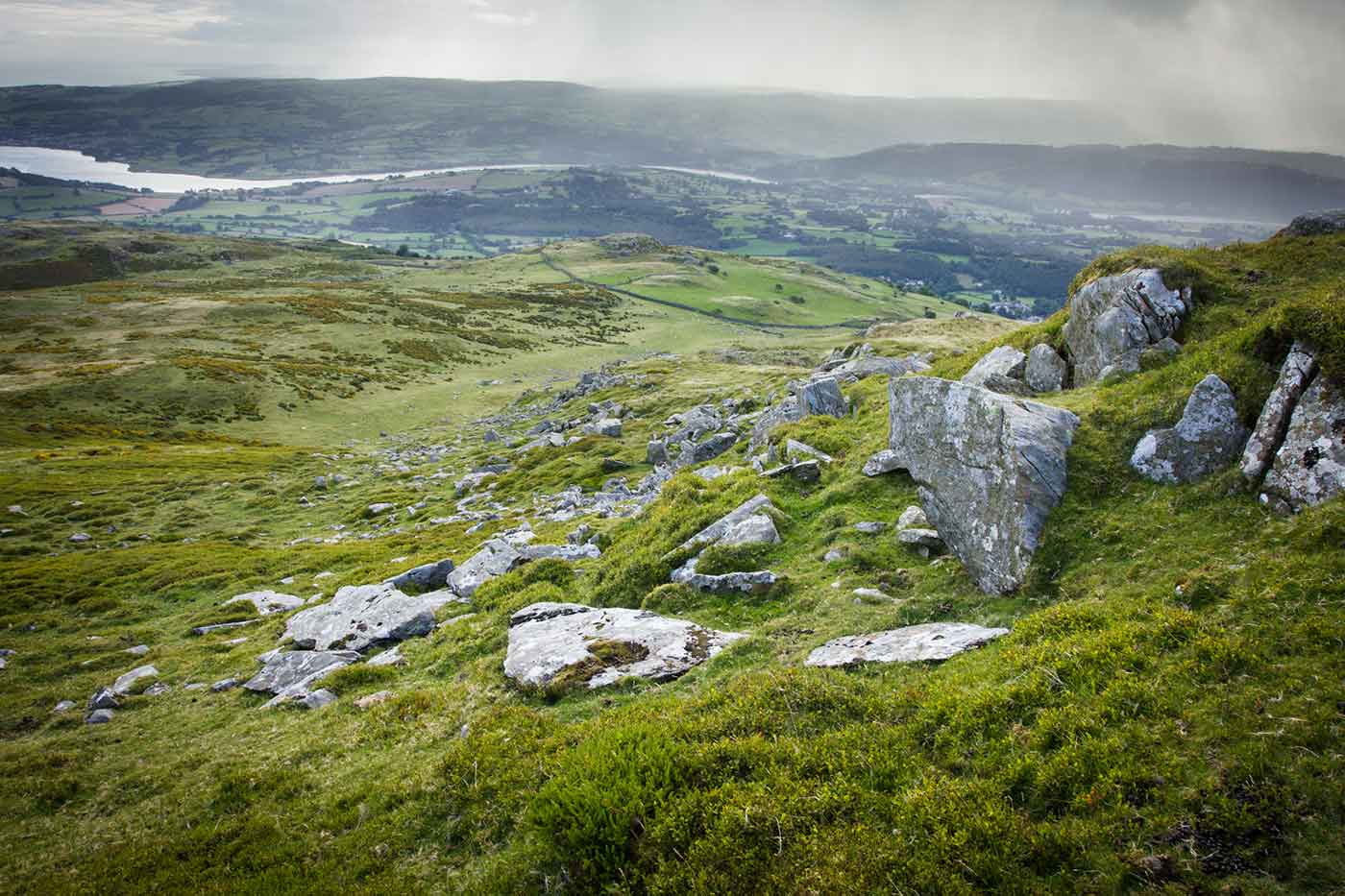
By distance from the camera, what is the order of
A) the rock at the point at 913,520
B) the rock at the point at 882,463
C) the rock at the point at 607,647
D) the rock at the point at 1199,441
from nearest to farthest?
the rock at the point at 1199,441
the rock at the point at 607,647
the rock at the point at 913,520
the rock at the point at 882,463

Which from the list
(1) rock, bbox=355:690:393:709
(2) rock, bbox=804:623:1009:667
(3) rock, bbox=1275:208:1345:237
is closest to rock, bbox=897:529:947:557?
(2) rock, bbox=804:623:1009:667

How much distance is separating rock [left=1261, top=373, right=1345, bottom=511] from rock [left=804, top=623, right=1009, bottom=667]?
5.90 m

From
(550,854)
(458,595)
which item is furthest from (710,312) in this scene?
(550,854)

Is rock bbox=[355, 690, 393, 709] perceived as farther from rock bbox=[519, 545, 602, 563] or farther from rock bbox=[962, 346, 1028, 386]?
rock bbox=[962, 346, 1028, 386]

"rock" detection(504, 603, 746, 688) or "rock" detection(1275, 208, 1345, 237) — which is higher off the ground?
"rock" detection(1275, 208, 1345, 237)

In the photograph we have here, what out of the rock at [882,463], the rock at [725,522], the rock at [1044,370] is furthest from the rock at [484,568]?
the rock at [1044,370]

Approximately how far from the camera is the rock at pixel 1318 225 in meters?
20.5

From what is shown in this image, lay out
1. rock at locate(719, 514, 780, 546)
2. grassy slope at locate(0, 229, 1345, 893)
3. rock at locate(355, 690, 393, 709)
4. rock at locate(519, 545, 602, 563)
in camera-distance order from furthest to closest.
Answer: rock at locate(519, 545, 602, 563)
rock at locate(719, 514, 780, 546)
rock at locate(355, 690, 393, 709)
grassy slope at locate(0, 229, 1345, 893)

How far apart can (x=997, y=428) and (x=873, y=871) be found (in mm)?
11400

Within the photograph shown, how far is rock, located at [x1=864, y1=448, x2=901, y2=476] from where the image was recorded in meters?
20.3

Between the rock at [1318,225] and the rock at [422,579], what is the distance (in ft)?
111

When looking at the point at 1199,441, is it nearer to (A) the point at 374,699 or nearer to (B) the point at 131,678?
(A) the point at 374,699

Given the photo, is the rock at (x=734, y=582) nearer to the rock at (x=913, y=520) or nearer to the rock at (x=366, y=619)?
the rock at (x=913, y=520)

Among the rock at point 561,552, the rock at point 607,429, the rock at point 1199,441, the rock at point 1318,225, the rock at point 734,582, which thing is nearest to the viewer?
the rock at point 1199,441
